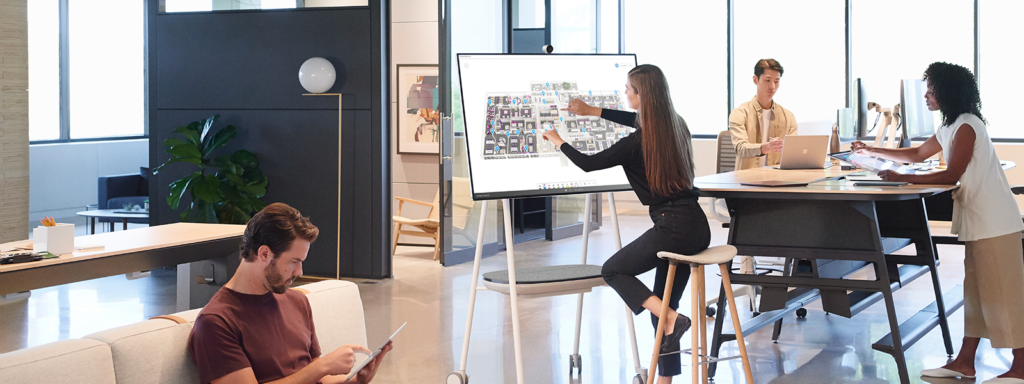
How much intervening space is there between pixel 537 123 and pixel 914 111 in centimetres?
265

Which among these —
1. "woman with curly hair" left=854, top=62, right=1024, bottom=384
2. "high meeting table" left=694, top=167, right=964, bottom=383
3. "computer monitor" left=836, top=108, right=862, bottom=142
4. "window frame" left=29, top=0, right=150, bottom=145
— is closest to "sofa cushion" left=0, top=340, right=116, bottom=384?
"high meeting table" left=694, top=167, right=964, bottom=383

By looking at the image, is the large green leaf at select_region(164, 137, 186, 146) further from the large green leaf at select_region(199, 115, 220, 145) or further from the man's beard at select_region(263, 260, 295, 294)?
the man's beard at select_region(263, 260, 295, 294)

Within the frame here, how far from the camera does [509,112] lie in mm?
3967

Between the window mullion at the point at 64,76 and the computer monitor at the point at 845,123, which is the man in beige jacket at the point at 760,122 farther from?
the window mullion at the point at 64,76

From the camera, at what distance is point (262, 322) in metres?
2.28

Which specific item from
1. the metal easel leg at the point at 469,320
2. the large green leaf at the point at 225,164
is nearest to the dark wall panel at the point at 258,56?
the large green leaf at the point at 225,164

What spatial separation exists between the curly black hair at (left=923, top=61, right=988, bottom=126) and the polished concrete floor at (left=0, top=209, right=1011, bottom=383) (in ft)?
4.15

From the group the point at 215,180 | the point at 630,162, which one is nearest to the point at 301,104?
the point at 215,180

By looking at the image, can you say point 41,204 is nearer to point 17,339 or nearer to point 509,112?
point 17,339

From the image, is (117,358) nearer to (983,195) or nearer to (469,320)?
(469,320)

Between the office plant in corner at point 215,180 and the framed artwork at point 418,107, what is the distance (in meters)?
2.09

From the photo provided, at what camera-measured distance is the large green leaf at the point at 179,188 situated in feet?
21.7

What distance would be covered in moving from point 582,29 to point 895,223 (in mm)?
6137

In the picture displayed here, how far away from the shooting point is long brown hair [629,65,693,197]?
3.49 meters
